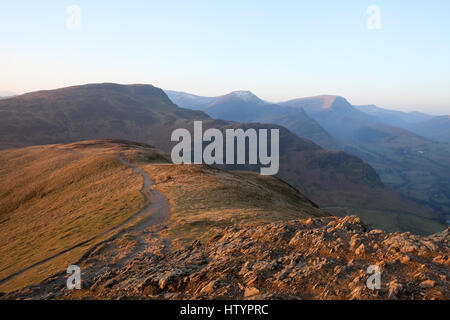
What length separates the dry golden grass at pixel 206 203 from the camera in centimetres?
2172

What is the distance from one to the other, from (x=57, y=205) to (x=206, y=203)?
23815 millimetres

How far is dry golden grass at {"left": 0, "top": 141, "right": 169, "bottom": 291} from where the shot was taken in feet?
73.0

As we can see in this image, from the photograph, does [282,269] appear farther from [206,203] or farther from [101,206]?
[101,206]

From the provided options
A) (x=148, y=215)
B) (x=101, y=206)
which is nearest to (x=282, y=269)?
(x=148, y=215)

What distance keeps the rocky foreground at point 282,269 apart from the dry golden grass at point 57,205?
237 inches

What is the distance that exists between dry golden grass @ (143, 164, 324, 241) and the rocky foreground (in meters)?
4.97

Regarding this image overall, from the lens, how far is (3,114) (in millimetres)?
163250

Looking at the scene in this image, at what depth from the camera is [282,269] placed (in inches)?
450

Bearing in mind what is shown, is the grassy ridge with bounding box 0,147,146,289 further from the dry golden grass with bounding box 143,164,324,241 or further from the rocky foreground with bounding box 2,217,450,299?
the rocky foreground with bounding box 2,217,450,299

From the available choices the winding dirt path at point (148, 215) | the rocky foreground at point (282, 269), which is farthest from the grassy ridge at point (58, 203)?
the rocky foreground at point (282, 269)

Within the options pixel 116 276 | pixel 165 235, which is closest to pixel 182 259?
pixel 116 276

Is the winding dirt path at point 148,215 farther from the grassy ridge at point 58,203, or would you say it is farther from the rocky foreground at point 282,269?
the rocky foreground at point 282,269
